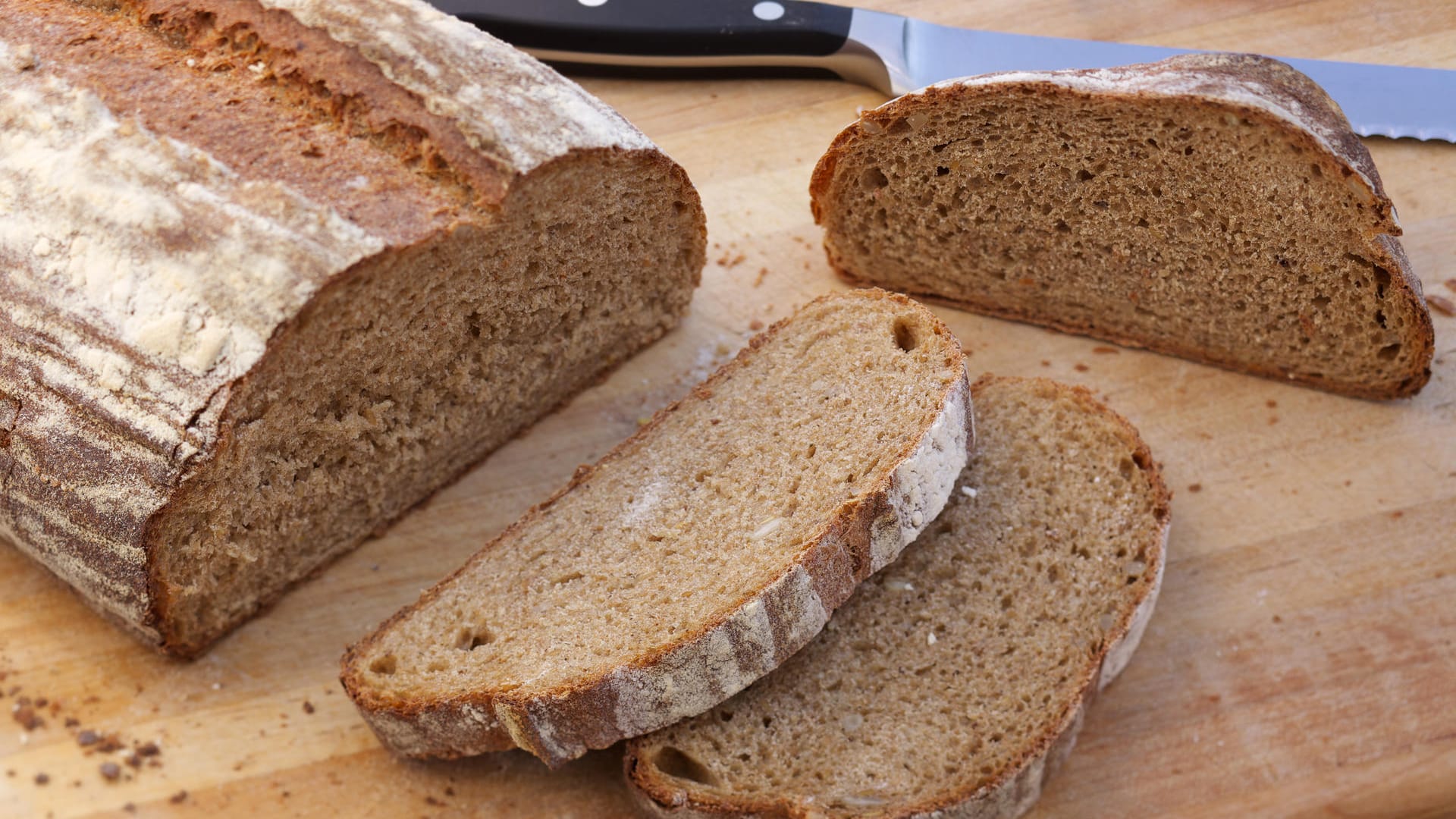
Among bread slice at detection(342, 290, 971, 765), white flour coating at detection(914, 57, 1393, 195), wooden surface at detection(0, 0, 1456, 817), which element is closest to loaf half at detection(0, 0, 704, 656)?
wooden surface at detection(0, 0, 1456, 817)

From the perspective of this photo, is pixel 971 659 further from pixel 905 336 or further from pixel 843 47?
pixel 843 47

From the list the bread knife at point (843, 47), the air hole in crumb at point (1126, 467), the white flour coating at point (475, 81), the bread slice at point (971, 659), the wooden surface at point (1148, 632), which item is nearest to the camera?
the bread slice at point (971, 659)

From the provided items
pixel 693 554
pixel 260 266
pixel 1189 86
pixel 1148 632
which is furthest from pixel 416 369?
pixel 1189 86

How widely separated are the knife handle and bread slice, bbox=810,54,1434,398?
0.60 metres

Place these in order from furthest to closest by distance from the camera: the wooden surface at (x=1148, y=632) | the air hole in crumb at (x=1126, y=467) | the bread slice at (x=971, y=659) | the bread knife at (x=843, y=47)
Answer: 1. the bread knife at (x=843, y=47)
2. the air hole in crumb at (x=1126, y=467)
3. the wooden surface at (x=1148, y=632)
4. the bread slice at (x=971, y=659)

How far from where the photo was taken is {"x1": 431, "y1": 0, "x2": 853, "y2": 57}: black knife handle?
3816mm

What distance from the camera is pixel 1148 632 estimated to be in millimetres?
2984

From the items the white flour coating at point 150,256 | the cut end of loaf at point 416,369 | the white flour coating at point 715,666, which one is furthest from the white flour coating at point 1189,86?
the white flour coating at point 150,256

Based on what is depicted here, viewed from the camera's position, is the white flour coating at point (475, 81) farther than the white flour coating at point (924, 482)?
Yes

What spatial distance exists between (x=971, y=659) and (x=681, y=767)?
63cm

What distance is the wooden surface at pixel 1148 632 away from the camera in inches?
110

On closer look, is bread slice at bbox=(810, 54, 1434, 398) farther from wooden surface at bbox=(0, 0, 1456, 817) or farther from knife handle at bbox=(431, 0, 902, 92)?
knife handle at bbox=(431, 0, 902, 92)

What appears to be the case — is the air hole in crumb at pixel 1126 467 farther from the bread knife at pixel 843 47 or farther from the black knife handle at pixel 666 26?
the black knife handle at pixel 666 26

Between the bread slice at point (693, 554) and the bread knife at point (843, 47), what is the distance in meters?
0.96
